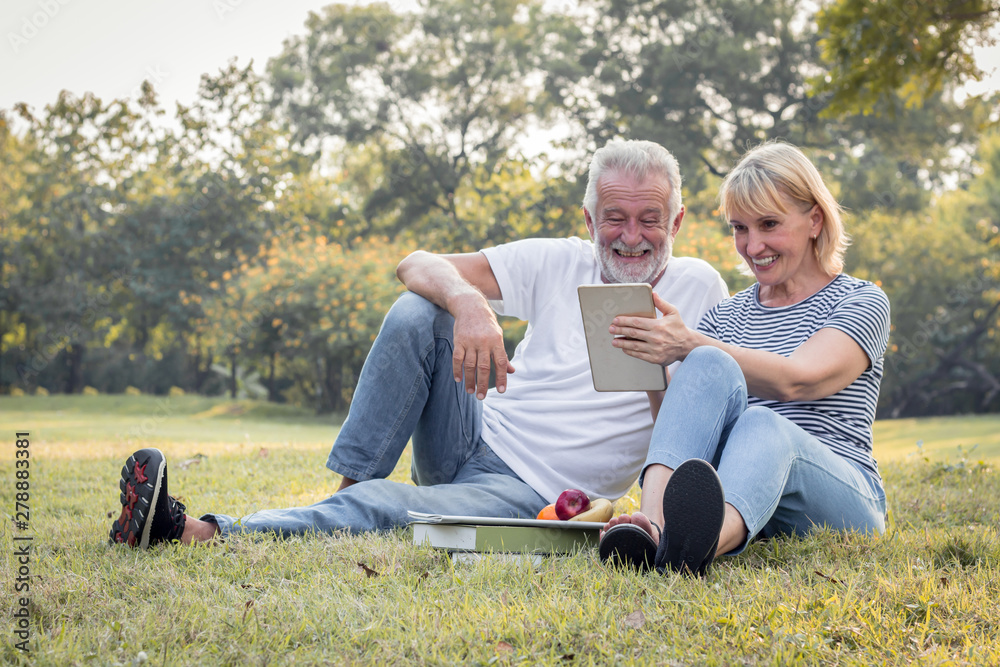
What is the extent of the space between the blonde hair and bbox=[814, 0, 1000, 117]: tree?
18.5ft

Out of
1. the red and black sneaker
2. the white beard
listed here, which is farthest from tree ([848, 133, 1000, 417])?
the red and black sneaker

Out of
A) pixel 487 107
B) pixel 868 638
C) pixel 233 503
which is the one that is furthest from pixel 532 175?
pixel 868 638

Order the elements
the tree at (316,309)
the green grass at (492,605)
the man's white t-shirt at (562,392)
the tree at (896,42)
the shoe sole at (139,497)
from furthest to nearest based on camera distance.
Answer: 1. the tree at (316,309)
2. the tree at (896,42)
3. the man's white t-shirt at (562,392)
4. the shoe sole at (139,497)
5. the green grass at (492,605)

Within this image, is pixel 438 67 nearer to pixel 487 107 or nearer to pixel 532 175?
pixel 487 107

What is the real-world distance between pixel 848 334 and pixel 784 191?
0.57m

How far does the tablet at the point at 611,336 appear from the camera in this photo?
2.38 m

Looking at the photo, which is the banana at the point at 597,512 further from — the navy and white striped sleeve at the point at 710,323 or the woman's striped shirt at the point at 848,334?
the navy and white striped sleeve at the point at 710,323

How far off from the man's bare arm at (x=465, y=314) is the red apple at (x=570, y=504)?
42 cm

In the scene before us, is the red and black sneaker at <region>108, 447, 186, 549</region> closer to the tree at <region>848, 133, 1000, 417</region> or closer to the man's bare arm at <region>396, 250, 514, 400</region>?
the man's bare arm at <region>396, 250, 514, 400</region>

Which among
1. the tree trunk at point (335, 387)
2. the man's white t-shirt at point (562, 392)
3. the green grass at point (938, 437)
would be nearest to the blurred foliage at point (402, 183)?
the tree trunk at point (335, 387)

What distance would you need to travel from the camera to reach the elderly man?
267 centimetres

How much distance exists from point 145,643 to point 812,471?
6.05ft

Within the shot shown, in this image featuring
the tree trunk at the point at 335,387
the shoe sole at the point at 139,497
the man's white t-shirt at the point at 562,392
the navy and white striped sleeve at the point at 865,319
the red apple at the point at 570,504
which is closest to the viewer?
the shoe sole at the point at 139,497

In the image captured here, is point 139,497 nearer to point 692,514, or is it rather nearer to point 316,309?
point 692,514
